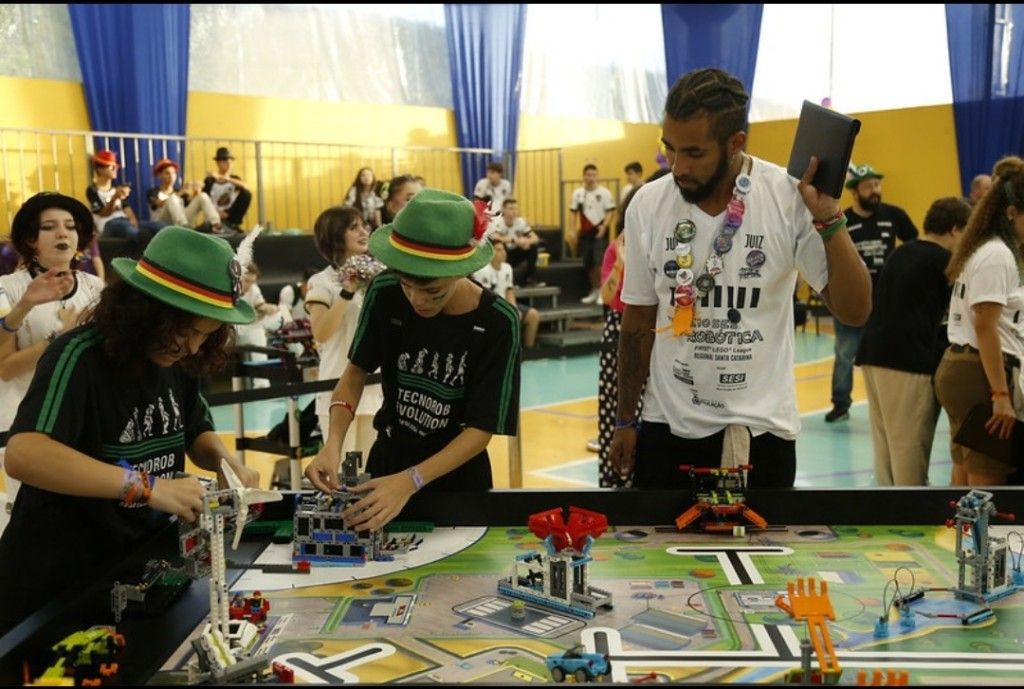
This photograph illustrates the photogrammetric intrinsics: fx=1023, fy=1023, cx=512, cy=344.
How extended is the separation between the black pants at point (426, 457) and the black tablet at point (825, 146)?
Answer: 3.09 ft

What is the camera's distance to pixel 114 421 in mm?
1821

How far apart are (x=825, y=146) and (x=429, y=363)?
3.13 feet

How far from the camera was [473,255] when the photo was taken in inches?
81.2

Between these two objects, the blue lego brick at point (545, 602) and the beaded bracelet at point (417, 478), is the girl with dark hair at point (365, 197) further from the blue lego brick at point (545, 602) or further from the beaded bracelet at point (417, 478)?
the blue lego brick at point (545, 602)

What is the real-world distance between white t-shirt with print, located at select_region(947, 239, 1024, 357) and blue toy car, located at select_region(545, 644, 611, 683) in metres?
2.49

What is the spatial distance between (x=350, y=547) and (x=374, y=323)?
590mm

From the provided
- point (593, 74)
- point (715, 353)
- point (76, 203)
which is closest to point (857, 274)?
point (715, 353)

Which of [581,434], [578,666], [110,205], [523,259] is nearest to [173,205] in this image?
[110,205]

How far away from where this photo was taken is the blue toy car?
139 cm

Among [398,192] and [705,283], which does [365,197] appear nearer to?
Result: [398,192]

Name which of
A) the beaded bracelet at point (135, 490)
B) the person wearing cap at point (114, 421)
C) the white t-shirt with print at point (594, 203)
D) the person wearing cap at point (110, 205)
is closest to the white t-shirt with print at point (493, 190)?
the white t-shirt with print at point (594, 203)

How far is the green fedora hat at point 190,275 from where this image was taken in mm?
1668

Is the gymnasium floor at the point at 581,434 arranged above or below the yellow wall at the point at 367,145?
below

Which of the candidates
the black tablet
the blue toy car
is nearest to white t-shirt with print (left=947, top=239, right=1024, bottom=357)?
the black tablet
